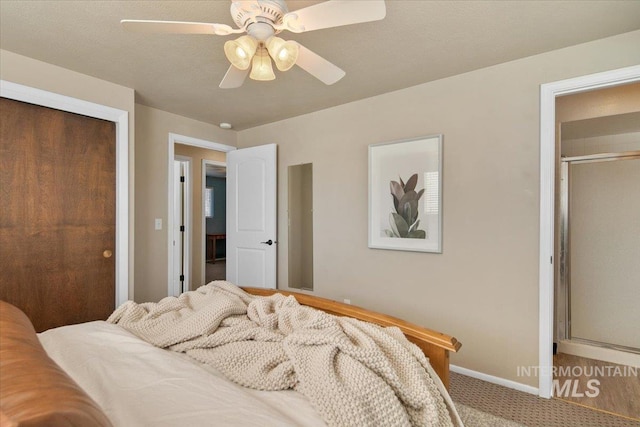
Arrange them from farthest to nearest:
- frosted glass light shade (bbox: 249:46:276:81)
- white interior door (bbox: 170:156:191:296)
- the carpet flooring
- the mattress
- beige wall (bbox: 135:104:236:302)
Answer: white interior door (bbox: 170:156:191:296) → beige wall (bbox: 135:104:236:302) → the carpet flooring → frosted glass light shade (bbox: 249:46:276:81) → the mattress

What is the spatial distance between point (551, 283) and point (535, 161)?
84cm

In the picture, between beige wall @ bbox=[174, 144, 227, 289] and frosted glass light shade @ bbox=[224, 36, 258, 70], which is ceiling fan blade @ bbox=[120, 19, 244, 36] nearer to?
frosted glass light shade @ bbox=[224, 36, 258, 70]

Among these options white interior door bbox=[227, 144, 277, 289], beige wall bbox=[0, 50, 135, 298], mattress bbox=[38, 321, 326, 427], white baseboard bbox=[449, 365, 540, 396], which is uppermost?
beige wall bbox=[0, 50, 135, 298]

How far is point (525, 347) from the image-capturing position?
2.31 metres

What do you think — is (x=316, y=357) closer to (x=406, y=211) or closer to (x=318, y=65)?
(x=318, y=65)

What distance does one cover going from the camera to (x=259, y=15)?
4.48 ft

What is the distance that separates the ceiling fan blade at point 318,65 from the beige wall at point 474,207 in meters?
1.28

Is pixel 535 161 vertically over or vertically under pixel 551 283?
over

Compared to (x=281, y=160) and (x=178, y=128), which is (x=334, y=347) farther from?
(x=178, y=128)

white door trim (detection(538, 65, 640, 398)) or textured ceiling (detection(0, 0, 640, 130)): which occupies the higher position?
textured ceiling (detection(0, 0, 640, 130))

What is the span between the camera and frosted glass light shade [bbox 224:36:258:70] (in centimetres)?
147

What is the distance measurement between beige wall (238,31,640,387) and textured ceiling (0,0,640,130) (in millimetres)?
144

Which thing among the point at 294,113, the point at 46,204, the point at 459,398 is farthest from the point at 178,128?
the point at 459,398

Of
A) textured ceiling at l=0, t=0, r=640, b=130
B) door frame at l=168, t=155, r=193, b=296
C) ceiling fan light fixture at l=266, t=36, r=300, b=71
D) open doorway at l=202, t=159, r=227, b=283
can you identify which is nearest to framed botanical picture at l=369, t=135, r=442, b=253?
textured ceiling at l=0, t=0, r=640, b=130
